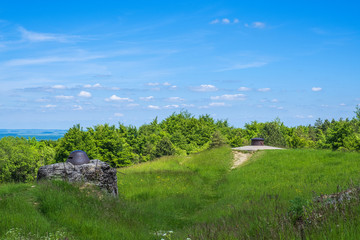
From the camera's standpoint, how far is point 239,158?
100 ft

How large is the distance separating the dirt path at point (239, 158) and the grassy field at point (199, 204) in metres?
0.76

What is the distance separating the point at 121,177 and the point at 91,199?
11.6m

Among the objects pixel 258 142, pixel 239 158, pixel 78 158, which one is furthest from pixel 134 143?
pixel 78 158

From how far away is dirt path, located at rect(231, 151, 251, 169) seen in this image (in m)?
28.3

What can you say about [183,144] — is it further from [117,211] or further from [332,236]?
[332,236]

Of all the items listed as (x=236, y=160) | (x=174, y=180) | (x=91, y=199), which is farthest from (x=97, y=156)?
(x=91, y=199)

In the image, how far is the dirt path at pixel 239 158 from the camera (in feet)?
92.9

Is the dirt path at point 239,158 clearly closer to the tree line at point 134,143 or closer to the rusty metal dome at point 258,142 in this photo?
the rusty metal dome at point 258,142

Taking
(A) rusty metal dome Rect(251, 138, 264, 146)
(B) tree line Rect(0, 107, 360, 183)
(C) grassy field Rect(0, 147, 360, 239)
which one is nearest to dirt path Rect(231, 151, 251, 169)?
(C) grassy field Rect(0, 147, 360, 239)

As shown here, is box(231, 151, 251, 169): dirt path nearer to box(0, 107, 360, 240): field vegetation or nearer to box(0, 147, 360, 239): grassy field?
box(0, 107, 360, 240): field vegetation

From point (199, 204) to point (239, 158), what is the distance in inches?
581

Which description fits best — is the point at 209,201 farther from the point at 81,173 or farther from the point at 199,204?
the point at 81,173

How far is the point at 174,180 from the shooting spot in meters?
21.9

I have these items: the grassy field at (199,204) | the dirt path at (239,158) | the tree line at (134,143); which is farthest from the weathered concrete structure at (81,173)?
the tree line at (134,143)
